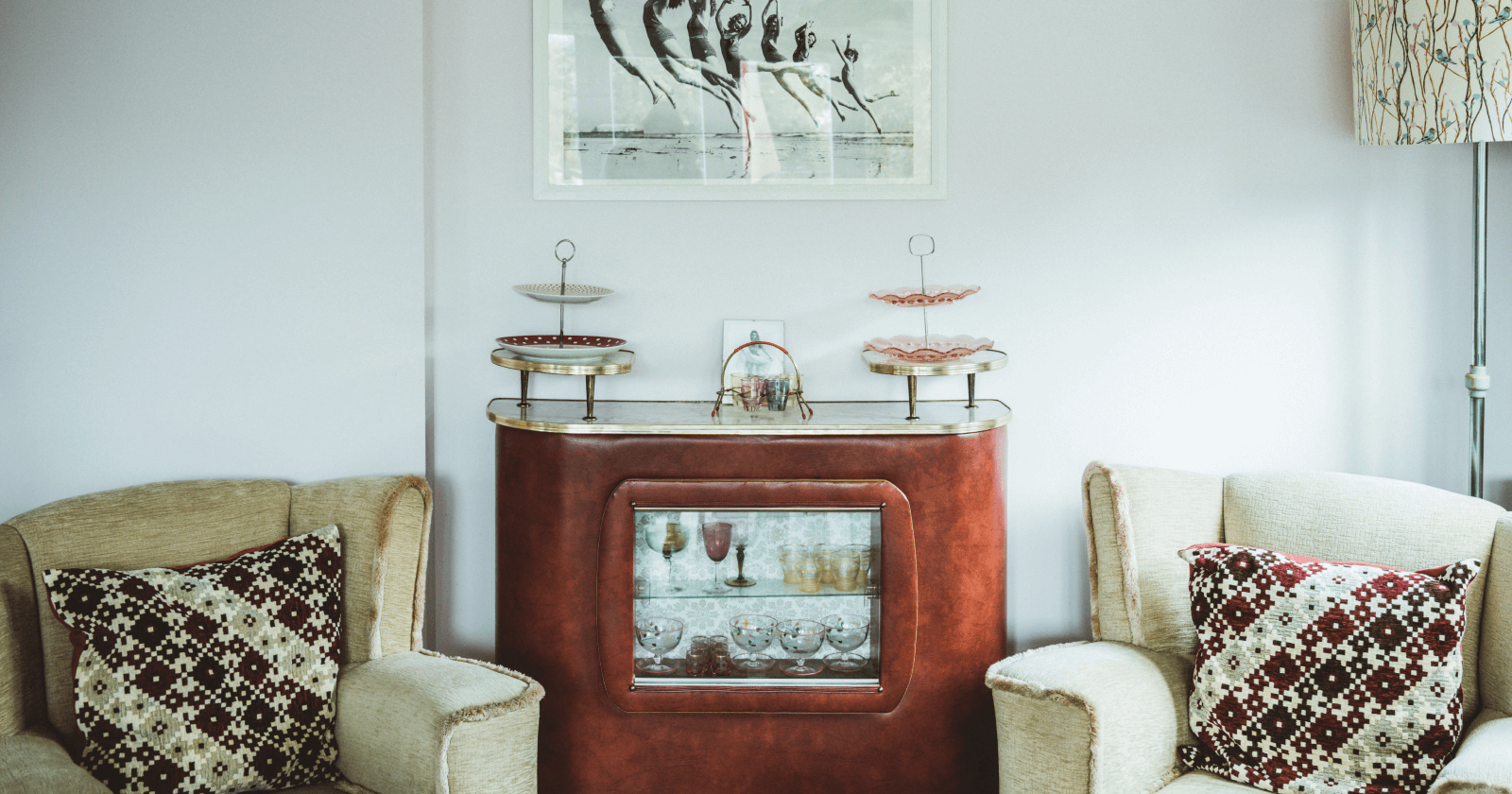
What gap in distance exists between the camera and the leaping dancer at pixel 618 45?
2148 mm

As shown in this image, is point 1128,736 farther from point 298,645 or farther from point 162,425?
point 162,425

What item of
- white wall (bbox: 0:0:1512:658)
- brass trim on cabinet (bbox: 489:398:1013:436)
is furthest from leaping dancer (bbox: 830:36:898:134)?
brass trim on cabinet (bbox: 489:398:1013:436)

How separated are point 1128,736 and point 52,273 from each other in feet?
7.78

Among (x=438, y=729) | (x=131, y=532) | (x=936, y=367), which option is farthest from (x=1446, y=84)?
(x=131, y=532)

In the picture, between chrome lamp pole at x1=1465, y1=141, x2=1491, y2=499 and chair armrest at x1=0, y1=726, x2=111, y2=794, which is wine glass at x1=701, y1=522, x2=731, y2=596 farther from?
chrome lamp pole at x1=1465, y1=141, x2=1491, y2=499

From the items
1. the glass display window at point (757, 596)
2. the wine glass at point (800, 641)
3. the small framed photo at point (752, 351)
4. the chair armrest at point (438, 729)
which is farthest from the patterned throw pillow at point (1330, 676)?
the chair armrest at point (438, 729)

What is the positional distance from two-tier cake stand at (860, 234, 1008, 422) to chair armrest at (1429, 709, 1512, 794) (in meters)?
1.00

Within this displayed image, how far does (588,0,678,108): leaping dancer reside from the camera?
2.15 m

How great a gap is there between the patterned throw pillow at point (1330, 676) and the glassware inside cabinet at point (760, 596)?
0.66 m

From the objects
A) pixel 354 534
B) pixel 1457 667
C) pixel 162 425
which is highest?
pixel 162 425

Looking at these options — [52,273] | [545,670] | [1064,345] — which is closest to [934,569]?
[1064,345]

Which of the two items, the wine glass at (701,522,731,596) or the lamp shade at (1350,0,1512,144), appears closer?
the lamp shade at (1350,0,1512,144)

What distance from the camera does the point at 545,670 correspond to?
1.94m

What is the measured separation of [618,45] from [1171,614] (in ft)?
5.70
